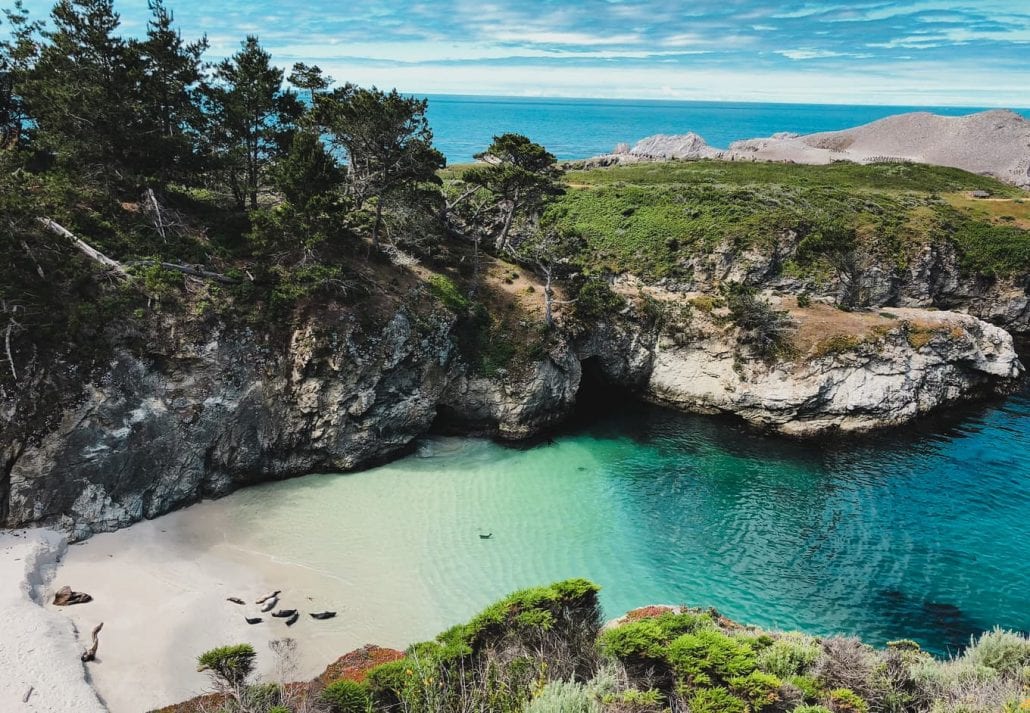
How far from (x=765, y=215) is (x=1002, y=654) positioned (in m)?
41.2

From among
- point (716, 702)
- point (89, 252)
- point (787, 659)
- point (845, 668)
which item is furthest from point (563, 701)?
point (89, 252)

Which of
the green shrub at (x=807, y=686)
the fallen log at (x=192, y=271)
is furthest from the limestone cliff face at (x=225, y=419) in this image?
the green shrub at (x=807, y=686)

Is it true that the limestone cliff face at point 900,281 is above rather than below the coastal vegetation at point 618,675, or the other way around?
above

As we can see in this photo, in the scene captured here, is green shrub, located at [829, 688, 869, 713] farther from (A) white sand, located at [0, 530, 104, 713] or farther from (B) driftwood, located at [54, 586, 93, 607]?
(B) driftwood, located at [54, 586, 93, 607]

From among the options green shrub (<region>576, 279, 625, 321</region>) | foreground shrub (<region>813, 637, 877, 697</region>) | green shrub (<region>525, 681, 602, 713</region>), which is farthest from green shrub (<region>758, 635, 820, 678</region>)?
green shrub (<region>576, 279, 625, 321</region>)

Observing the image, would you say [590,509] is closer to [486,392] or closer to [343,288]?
[486,392]

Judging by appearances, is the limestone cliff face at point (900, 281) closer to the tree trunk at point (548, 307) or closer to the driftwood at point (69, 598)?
the tree trunk at point (548, 307)

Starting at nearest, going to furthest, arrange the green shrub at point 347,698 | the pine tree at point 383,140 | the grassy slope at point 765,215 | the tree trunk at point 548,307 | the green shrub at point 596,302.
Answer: the green shrub at point 347,698 < the pine tree at point 383,140 < the tree trunk at point 548,307 < the green shrub at point 596,302 < the grassy slope at point 765,215

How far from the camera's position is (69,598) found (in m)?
19.1

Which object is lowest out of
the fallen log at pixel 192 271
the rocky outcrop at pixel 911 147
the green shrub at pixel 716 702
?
the green shrub at pixel 716 702

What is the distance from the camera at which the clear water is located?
21.1 m

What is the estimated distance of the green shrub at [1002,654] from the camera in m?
14.6

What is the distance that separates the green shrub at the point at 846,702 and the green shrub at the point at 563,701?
5.38 m

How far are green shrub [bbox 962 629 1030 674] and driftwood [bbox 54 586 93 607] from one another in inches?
1108
